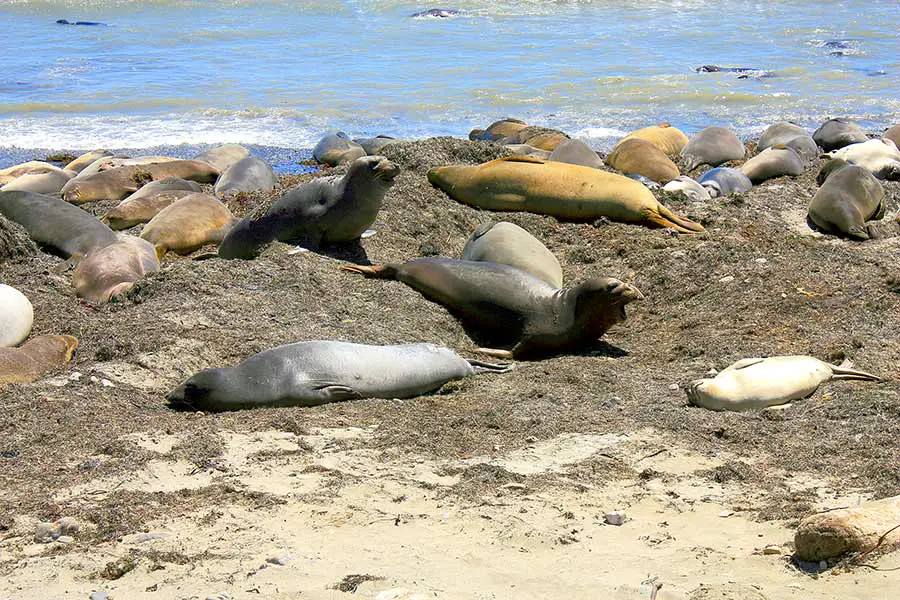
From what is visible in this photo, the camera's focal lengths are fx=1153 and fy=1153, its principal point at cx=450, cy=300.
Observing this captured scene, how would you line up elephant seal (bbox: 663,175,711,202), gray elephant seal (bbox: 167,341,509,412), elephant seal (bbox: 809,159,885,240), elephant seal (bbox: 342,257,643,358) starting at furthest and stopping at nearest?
elephant seal (bbox: 663,175,711,202), elephant seal (bbox: 809,159,885,240), elephant seal (bbox: 342,257,643,358), gray elephant seal (bbox: 167,341,509,412)

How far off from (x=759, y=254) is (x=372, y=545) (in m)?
4.47

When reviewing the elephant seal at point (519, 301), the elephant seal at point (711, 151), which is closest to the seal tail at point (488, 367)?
the elephant seal at point (519, 301)

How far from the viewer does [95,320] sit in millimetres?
6051

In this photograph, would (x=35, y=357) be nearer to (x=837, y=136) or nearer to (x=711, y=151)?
(x=711, y=151)

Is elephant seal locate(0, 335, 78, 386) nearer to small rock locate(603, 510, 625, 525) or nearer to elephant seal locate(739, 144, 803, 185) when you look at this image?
small rock locate(603, 510, 625, 525)

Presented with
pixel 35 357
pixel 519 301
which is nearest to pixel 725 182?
pixel 519 301

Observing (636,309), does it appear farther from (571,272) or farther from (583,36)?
(583,36)

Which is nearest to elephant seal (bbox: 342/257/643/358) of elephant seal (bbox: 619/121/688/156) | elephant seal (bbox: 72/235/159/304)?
elephant seal (bbox: 72/235/159/304)

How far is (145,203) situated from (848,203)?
5.17 m

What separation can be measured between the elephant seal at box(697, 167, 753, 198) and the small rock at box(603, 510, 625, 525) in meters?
5.93

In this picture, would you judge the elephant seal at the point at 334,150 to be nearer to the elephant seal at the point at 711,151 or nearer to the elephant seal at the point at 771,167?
the elephant seal at the point at 711,151

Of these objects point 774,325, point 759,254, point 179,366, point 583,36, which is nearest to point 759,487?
point 774,325

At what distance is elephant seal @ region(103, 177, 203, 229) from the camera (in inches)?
342

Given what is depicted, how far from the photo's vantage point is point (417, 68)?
19.2 m
